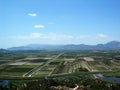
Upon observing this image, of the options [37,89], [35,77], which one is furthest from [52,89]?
[35,77]

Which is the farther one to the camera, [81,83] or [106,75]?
[106,75]

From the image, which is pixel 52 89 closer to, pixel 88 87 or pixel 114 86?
pixel 88 87

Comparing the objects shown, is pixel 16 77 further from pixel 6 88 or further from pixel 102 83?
pixel 102 83

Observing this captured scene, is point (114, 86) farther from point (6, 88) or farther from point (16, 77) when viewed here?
point (16, 77)

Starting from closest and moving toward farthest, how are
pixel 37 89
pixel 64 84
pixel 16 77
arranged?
pixel 37 89, pixel 64 84, pixel 16 77

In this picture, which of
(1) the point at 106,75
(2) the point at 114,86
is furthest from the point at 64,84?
(1) the point at 106,75

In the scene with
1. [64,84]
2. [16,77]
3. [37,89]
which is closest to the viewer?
[37,89]

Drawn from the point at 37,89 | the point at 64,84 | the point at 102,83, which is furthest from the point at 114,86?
the point at 37,89

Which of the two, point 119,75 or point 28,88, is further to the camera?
point 119,75
